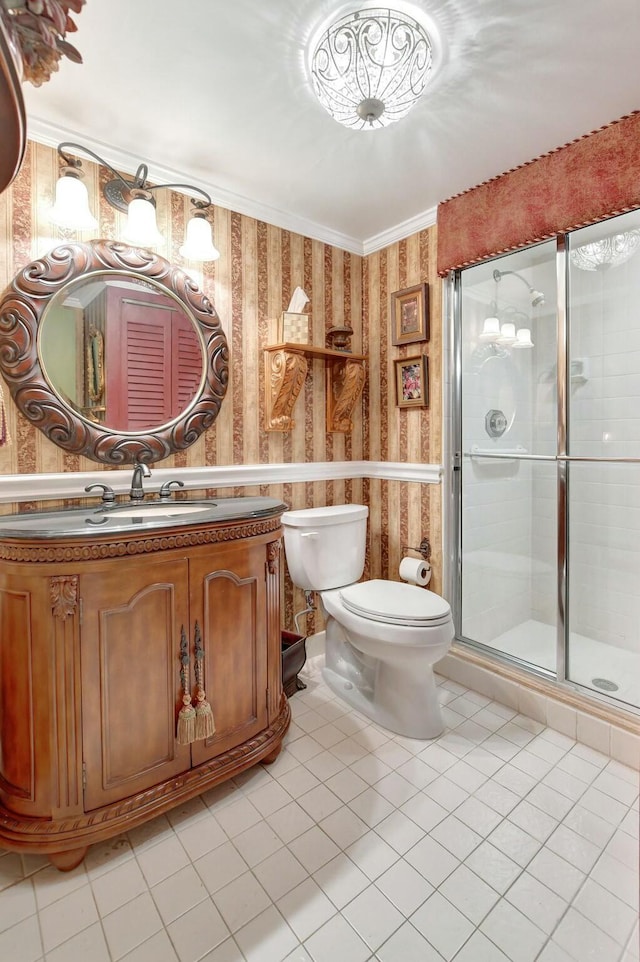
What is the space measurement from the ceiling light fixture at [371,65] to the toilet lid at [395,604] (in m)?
1.65

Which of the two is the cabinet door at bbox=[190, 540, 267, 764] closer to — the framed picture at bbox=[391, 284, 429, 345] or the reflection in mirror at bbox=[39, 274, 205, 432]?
the reflection in mirror at bbox=[39, 274, 205, 432]

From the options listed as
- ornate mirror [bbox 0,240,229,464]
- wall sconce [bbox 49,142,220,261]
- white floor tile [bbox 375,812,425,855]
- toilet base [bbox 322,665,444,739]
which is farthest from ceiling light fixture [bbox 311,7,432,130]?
white floor tile [bbox 375,812,425,855]

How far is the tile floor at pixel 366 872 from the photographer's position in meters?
1.07

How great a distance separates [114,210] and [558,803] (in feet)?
8.51

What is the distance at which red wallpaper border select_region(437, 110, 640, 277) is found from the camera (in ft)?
5.31

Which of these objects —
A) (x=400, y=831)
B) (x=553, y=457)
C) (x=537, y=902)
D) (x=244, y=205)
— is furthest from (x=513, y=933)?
(x=244, y=205)

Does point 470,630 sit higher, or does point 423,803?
point 470,630

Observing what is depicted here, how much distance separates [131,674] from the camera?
1.30 metres

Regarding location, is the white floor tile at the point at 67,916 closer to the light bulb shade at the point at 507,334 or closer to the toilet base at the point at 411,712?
the toilet base at the point at 411,712

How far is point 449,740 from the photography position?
1.78 metres

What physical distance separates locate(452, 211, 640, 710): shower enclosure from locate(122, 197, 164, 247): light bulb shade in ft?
4.56

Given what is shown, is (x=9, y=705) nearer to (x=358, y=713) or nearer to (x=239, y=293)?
(x=358, y=713)

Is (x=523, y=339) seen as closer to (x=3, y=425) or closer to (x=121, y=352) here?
(x=121, y=352)

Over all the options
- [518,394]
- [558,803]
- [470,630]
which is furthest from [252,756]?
[518,394]
